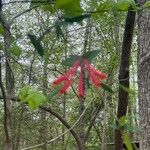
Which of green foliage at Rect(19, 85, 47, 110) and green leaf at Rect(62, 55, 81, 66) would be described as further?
green foliage at Rect(19, 85, 47, 110)

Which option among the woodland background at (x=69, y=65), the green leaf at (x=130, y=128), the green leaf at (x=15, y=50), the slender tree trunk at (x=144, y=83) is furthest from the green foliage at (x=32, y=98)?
the slender tree trunk at (x=144, y=83)

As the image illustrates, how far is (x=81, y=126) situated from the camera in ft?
34.7

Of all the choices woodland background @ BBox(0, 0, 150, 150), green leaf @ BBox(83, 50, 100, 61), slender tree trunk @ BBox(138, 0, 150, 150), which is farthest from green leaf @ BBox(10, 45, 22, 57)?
slender tree trunk @ BBox(138, 0, 150, 150)

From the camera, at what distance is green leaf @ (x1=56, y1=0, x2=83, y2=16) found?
0.51 meters

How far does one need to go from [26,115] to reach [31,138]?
1834mm

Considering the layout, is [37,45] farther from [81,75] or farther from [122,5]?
[122,5]

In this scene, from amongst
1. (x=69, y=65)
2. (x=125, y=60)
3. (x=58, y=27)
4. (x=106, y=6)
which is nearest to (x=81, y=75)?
(x=69, y=65)

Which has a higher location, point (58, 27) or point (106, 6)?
point (106, 6)

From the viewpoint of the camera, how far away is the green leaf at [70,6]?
1.68ft

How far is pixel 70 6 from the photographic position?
0.52m

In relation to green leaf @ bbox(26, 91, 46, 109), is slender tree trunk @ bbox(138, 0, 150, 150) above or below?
above

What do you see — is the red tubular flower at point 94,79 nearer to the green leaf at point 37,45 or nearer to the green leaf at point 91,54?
the green leaf at point 91,54

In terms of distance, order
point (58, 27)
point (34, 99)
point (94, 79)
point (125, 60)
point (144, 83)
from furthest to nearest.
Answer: point (144, 83) < point (125, 60) < point (34, 99) < point (58, 27) < point (94, 79)

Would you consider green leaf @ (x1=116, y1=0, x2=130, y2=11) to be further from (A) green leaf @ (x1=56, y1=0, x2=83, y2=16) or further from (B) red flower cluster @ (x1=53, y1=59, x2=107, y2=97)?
(B) red flower cluster @ (x1=53, y1=59, x2=107, y2=97)
